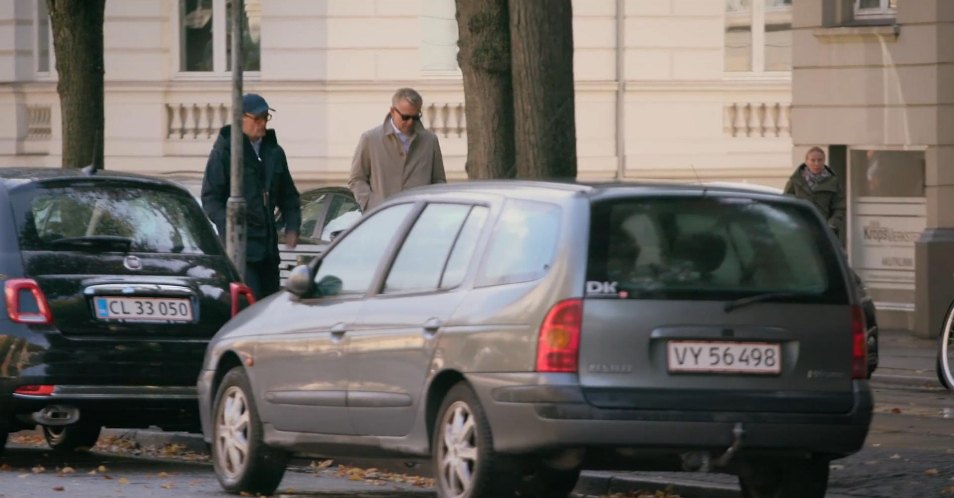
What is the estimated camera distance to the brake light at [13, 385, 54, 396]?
463 inches

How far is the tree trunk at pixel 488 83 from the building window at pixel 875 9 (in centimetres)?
914

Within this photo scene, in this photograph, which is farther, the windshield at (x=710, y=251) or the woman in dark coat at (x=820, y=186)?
the woman in dark coat at (x=820, y=186)

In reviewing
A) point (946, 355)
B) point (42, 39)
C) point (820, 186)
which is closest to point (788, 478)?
point (946, 355)

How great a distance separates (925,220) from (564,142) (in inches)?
364

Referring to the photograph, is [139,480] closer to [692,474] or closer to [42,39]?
[692,474]

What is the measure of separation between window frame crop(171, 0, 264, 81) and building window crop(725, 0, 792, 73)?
21.5 ft

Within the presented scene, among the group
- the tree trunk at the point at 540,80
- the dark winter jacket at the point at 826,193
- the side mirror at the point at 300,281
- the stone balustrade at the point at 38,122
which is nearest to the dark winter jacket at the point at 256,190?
the tree trunk at the point at 540,80

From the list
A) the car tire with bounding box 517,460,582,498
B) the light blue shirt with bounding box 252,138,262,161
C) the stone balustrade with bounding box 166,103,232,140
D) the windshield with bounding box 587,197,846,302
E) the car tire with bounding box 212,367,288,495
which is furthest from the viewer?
the stone balustrade with bounding box 166,103,232,140

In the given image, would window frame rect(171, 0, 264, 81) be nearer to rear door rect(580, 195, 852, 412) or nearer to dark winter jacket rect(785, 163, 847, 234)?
dark winter jacket rect(785, 163, 847, 234)

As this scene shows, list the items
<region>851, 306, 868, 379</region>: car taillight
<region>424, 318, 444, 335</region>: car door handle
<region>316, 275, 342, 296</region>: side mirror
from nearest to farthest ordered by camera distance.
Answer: <region>851, 306, 868, 379</region>: car taillight < <region>424, 318, 444, 335</region>: car door handle < <region>316, 275, 342, 296</region>: side mirror

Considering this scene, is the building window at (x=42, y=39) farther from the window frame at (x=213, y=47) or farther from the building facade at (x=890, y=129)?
the building facade at (x=890, y=129)

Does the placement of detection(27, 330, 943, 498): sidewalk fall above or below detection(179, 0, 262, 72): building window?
below

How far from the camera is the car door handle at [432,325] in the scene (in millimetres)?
9414

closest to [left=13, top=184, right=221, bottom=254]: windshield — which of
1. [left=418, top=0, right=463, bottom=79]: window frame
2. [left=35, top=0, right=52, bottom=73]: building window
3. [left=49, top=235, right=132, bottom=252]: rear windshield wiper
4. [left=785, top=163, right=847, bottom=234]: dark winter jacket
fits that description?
[left=49, top=235, right=132, bottom=252]: rear windshield wiper
